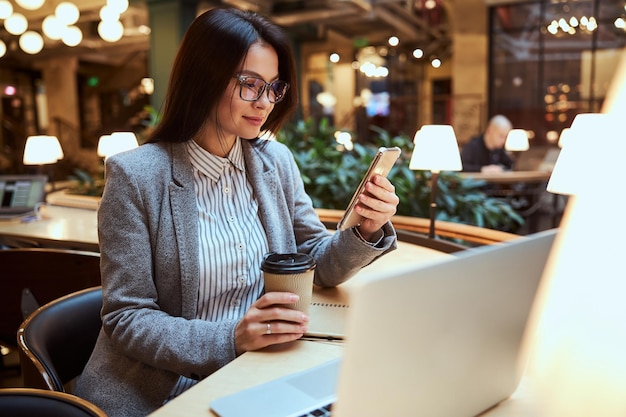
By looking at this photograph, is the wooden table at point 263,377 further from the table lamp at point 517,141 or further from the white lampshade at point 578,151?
the table lamp at point 517,141

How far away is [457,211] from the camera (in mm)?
3865

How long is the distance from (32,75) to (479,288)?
58.1ft

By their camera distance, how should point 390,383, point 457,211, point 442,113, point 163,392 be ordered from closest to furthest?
point 390,383, point 163,392, point 457,211, point 442,113

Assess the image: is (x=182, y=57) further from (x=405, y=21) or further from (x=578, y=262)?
(x=405, y=21)

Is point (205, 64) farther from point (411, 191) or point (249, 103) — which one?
point (411, 191)

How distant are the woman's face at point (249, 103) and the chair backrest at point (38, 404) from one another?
2.38ft

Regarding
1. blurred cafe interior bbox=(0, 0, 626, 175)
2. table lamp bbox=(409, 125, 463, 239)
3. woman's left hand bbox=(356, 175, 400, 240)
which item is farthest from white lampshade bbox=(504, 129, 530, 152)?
woman's left hand bbox=(356, 175, 400, 240)

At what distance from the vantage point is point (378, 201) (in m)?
1.28

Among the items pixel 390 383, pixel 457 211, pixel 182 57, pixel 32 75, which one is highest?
pixel 32 75

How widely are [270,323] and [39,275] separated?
128 centimetres

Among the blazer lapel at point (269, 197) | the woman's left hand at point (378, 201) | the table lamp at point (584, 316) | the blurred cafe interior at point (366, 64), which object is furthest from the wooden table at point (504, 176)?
the table lamp at point (584, 316)

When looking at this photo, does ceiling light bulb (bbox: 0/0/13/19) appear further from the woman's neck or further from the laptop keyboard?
the laptop keyboard

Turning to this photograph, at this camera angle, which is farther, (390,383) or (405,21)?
(405,21)

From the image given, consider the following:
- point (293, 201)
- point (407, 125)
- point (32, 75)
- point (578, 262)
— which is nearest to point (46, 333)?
point (293, 201)
